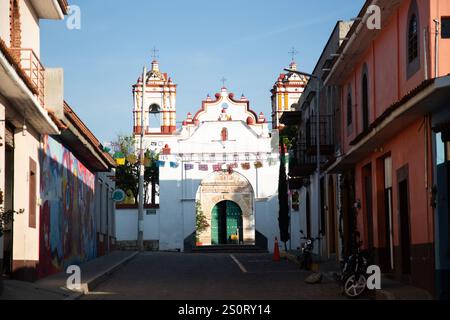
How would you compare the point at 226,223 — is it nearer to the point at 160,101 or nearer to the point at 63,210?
the point at 160,101

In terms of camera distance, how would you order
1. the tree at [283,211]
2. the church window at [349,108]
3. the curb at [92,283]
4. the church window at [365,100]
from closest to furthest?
1. the curb at [92,283]
2. the church window at [365,100]
3. the church window at [349,108]
4. the tree at [283,211]

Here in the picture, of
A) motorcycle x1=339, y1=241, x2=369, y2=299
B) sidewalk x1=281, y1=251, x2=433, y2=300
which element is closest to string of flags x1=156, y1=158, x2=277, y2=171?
sidewalk x1=281, y1=251, x2=433, y2=300

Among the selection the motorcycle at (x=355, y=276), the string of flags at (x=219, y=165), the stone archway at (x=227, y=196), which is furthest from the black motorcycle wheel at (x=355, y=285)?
the stone archway at (x=227, y=196)

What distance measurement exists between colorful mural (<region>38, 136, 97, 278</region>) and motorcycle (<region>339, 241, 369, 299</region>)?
8049mm

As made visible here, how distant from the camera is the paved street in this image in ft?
63.5

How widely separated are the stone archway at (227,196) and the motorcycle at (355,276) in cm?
4148

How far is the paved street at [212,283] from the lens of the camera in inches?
762

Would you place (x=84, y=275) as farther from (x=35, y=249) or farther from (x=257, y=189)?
(x=257, y=189)

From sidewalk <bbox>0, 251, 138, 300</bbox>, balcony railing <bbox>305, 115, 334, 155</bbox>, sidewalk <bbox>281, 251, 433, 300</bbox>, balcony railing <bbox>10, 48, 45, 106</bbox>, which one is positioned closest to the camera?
sidewalk <bbox>281, 251, 433, 300</bbox>

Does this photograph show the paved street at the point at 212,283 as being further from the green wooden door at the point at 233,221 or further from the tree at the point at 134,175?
the tree at the point at 134,175

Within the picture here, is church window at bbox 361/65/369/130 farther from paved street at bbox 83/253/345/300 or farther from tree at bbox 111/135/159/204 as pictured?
tree at bbox 111/135/159/204

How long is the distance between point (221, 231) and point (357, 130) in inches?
1447

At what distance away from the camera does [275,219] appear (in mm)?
55812
